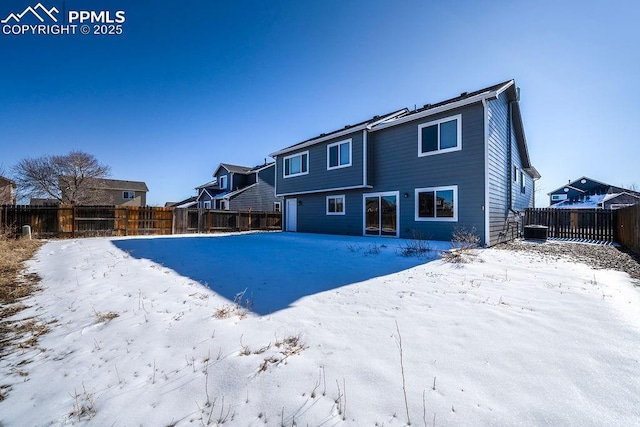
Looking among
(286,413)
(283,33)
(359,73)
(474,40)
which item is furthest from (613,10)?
(286,413)

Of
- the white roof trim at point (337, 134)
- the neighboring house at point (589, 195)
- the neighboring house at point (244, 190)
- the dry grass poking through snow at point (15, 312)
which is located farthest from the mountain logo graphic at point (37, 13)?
the neighboring house at point (589, 195)

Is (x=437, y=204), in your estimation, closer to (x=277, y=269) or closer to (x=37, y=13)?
(x=277, y=269)

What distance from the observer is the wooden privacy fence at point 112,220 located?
44.4 feet

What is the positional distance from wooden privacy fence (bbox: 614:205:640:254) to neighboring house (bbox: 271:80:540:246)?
3.40 meters

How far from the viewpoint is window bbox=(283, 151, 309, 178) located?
53.9 feet

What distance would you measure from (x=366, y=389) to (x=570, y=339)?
92.1 inches

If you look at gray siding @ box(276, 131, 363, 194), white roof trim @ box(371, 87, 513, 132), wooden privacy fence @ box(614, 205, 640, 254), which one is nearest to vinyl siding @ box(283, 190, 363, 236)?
gray siding @ box(276, 131, 363, 194)

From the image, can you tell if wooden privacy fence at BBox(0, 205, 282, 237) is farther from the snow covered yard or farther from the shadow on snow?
the snow covered yard

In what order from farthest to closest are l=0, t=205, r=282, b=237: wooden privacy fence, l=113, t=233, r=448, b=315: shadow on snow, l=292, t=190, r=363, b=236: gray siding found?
l=292, t=190, r=363, b=236: gray siding → l=0, t=205, r=282, b=237: wooden privacy fence → l=113, t=233, r=448, b=315: shadow on snow

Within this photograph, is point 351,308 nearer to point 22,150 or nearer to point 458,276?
point 458,276

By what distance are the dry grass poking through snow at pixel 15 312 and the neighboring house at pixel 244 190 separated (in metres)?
19.3

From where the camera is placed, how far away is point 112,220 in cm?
1523

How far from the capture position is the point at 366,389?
6.76ft

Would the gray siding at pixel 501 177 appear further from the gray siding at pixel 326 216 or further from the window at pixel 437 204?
the gray siding at pixel 326 216
